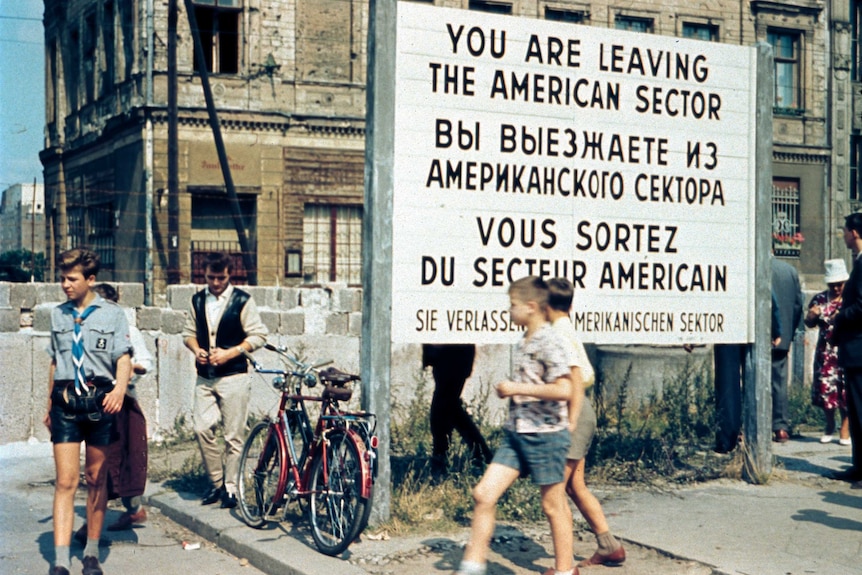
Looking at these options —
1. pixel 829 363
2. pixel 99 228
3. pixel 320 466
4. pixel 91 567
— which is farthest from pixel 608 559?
pixel 99 228

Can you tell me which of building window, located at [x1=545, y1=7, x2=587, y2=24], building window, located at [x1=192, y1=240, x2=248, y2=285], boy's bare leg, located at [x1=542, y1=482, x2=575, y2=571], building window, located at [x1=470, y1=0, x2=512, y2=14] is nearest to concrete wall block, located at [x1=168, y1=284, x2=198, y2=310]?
boy's bare leg, located at [x1=542, y1=482, x2=575, y2=571]

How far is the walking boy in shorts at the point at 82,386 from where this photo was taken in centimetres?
637

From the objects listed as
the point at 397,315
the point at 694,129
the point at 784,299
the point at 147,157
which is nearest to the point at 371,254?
the point at 397,315

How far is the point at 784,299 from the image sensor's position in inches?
440

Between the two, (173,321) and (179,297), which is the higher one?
(179,297)

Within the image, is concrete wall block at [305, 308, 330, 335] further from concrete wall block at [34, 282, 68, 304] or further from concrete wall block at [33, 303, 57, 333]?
concrete wall block at [33, 303, 57, 333]

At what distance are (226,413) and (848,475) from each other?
4.86 metres

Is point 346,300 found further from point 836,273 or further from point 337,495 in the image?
point 337,495

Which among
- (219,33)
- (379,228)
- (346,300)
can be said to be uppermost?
(219,33)

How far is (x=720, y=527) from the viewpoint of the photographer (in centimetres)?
739

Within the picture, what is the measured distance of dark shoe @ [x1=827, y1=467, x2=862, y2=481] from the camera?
8.95 m

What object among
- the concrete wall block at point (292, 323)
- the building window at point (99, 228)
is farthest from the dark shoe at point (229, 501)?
the building window at point (99, 228)

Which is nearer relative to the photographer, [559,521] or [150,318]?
[559,521]

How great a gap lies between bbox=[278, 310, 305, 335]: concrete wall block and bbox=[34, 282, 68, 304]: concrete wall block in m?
2.32
